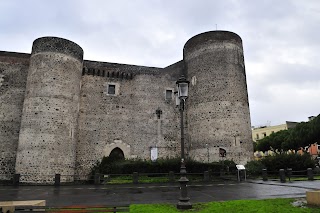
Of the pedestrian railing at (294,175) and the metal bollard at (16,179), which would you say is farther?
the metal bollard at (16,179)

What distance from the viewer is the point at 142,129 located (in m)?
25.8

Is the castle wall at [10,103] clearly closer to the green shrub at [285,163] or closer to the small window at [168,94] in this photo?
the small window at [168,94]

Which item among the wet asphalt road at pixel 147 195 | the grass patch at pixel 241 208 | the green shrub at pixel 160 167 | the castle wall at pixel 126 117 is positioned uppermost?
the castle wall at pixel 126 117

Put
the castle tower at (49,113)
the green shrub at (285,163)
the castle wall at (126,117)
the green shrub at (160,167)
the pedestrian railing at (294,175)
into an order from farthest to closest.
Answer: the castle wall at (126,117), the green shrub at (285,163), the green shrub at (160,167), the castle tower at (49,113), the pedestrian railing at (294,175)

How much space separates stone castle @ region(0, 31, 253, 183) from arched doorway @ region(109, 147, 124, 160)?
0.20 meters

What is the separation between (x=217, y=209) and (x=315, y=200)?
2805 mm

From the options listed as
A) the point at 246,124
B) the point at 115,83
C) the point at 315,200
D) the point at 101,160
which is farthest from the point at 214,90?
the point at 315,200

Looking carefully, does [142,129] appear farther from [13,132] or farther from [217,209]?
[217,209]

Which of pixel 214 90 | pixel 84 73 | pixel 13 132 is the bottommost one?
pixel 13 132

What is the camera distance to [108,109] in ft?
83.3

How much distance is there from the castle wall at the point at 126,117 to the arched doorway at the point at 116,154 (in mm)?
298

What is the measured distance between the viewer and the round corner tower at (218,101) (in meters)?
23.1

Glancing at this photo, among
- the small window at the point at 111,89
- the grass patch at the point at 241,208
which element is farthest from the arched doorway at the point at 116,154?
the grass patch at the point at 241,208

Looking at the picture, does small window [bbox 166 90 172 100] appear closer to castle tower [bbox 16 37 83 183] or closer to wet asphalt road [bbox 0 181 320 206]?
castle tower [bbox 16 37 83 183]
